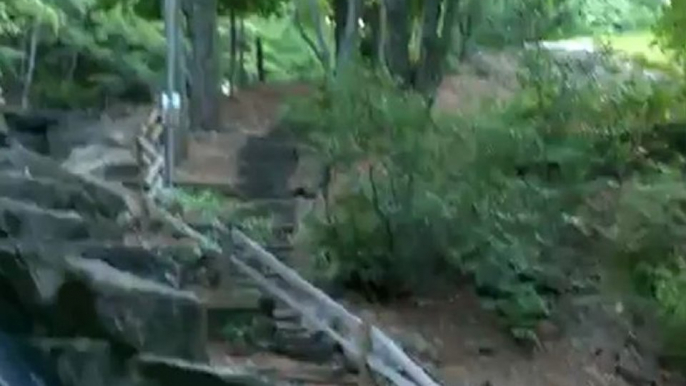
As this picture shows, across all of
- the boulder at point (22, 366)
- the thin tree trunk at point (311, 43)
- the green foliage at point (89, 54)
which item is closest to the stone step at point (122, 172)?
the thin tree trunk at point (311, 43)

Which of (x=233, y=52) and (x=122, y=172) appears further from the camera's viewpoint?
(x=233, y=52)

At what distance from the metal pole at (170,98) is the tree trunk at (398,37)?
3.11 meters

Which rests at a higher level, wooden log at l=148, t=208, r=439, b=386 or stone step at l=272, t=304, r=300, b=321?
wooden log at l=148, t=208, r=439, b=386

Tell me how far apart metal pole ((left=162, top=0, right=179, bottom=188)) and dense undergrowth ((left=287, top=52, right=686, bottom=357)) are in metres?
2.00

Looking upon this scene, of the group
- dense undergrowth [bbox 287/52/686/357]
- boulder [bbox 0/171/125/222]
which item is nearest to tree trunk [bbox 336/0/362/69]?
dense undergrowth [bbox 287/52/686/357]

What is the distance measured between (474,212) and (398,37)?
21.3 ft

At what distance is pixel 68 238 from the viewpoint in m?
6.82

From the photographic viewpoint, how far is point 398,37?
1684 centimetres

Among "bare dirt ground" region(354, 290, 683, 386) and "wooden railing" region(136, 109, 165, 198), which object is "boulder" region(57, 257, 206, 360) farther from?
"wooden railing" region(136, 109, 165, 198)

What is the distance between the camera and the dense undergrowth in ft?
33.4

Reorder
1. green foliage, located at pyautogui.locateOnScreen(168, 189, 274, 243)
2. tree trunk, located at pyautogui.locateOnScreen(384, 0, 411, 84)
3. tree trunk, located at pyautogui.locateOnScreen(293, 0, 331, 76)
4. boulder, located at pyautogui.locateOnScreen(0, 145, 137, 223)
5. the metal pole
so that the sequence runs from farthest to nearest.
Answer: tree trunk, located at pyautogui.locateOnScreen(293, 0, 331, 76), tree trunk, located at pyautogui.locateOnScreen(384, 0, 411, 84), the metal pole, green foliage, located at pyautogui.locateOnScreen(168, 189, 274, 243), boulder, located at pyautogui.locateOnScreen(0, 145, 137, 223)


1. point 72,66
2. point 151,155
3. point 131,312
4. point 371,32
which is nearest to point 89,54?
point 72,66

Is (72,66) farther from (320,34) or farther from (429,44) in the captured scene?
(429,44)

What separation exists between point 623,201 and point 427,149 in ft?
4.64
